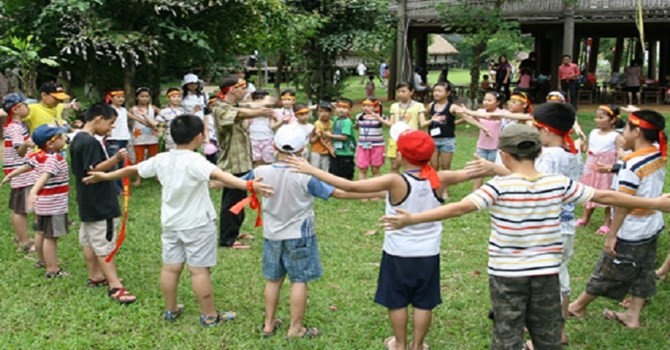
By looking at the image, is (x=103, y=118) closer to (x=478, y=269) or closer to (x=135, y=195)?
(x=478, y=269)

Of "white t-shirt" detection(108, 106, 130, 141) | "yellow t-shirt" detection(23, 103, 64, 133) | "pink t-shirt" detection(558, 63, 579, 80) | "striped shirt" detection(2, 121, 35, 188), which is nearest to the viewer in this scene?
"striped shirt" detection(2, 121, 35, 188)

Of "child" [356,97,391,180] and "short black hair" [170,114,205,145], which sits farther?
"child" [356,97,391,180]

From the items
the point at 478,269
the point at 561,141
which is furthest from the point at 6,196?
the point at 561,141

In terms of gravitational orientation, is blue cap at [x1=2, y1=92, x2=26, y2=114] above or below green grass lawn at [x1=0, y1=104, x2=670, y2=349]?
above

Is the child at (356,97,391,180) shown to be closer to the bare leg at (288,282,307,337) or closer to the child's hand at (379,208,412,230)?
the bare leg at (288,282,307,337)

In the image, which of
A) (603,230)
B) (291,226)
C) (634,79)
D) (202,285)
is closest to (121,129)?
(202,285)

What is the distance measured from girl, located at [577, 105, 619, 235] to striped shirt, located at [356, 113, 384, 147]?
2608mm

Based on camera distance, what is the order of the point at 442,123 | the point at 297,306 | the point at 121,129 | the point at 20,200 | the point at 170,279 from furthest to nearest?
the point at 121,129
the point at 442,123
the point at 20,200
the point at 170,279
the point at 297,306

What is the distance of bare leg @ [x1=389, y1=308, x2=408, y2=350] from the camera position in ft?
12.6

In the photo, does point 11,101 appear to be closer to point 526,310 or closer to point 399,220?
point 399,220

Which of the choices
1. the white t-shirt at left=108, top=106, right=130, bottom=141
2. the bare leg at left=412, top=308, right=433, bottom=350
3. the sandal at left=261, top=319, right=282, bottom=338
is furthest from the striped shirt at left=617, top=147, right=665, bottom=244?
the white t-shirt at left=108, top=106, right=130, bottom=141

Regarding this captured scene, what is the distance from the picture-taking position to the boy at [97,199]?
4668 mm

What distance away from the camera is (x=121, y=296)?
4934 mm

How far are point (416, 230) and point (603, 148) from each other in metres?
3.67
